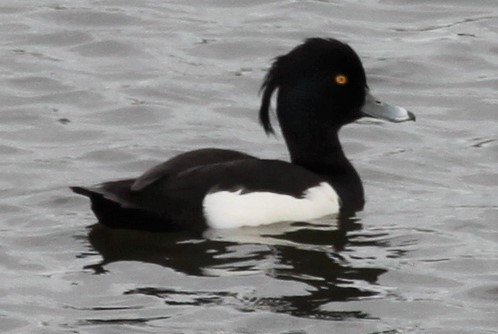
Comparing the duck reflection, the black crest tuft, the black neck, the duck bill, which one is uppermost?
the black crest tuft

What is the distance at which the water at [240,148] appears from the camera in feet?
31.6

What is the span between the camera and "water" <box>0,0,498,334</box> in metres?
9.64

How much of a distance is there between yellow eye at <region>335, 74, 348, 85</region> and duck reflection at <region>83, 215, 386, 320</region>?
89cm

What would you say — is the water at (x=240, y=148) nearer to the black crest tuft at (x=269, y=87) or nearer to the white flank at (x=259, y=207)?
the white flank at (x=259, y=207)

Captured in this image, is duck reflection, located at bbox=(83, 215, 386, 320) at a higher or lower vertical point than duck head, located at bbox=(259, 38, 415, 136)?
lower

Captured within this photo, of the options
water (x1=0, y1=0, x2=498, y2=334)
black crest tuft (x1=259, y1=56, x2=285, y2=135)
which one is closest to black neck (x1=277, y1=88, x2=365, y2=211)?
black crest tuft (x1=259, y1=56, x2=285, y2=135)

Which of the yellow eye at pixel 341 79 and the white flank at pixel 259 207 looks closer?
the white flank at pixel 259 207

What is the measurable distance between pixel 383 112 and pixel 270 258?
179 centimetres

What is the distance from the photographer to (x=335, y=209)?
11.3 meters

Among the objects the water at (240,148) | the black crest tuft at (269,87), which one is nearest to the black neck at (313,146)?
the black crest tuft at (269,87)

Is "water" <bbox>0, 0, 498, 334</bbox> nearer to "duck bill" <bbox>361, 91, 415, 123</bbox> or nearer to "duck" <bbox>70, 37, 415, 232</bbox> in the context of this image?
"duck" <bbox>70, 37, 415, 232</bbox>

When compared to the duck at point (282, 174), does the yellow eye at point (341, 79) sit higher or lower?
higher

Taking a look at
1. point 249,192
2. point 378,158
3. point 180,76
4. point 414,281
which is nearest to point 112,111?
point 180,76

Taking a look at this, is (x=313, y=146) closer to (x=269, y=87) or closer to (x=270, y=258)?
(x=269, y=87)
